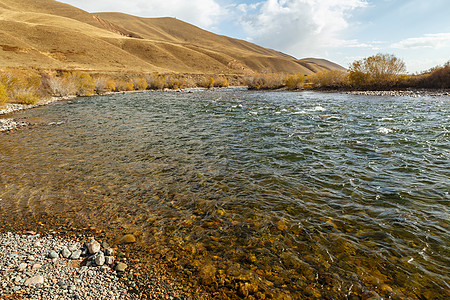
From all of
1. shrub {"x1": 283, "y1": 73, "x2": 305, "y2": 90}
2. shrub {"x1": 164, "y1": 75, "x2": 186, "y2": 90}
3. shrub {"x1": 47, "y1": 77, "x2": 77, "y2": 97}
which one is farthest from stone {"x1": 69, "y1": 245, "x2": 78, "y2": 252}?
shrub {"x1": 164, "y1": 75, "x2": 186, "y2": 90}

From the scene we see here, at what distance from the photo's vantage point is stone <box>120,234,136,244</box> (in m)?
5.45

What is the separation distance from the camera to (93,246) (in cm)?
501

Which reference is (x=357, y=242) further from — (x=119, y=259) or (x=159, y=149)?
(x=159, y=149)

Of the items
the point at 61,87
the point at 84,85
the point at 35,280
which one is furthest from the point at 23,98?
the point at 35,280

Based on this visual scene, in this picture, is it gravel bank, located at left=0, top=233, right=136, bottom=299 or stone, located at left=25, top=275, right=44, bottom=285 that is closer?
gravel bank, located at left=0, top=233, right=136, bottom=299

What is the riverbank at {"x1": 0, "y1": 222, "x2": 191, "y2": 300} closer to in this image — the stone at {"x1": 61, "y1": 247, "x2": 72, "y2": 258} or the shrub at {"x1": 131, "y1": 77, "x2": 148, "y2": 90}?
the stone at {"x1": 61, "y1": 247, "x2": 72, "y2": 258}

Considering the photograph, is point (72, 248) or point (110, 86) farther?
point (110, 86)

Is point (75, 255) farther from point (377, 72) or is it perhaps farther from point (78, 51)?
point (78, 51)

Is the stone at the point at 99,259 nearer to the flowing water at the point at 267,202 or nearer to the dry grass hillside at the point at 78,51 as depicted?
the flowing water at the point at 267,202

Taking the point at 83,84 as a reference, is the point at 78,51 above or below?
above

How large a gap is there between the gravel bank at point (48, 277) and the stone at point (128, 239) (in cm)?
92

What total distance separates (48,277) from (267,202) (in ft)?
18.2

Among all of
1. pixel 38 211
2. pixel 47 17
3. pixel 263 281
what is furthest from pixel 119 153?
pixel 47 17

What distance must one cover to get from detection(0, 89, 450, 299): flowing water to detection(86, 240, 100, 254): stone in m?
0.97
